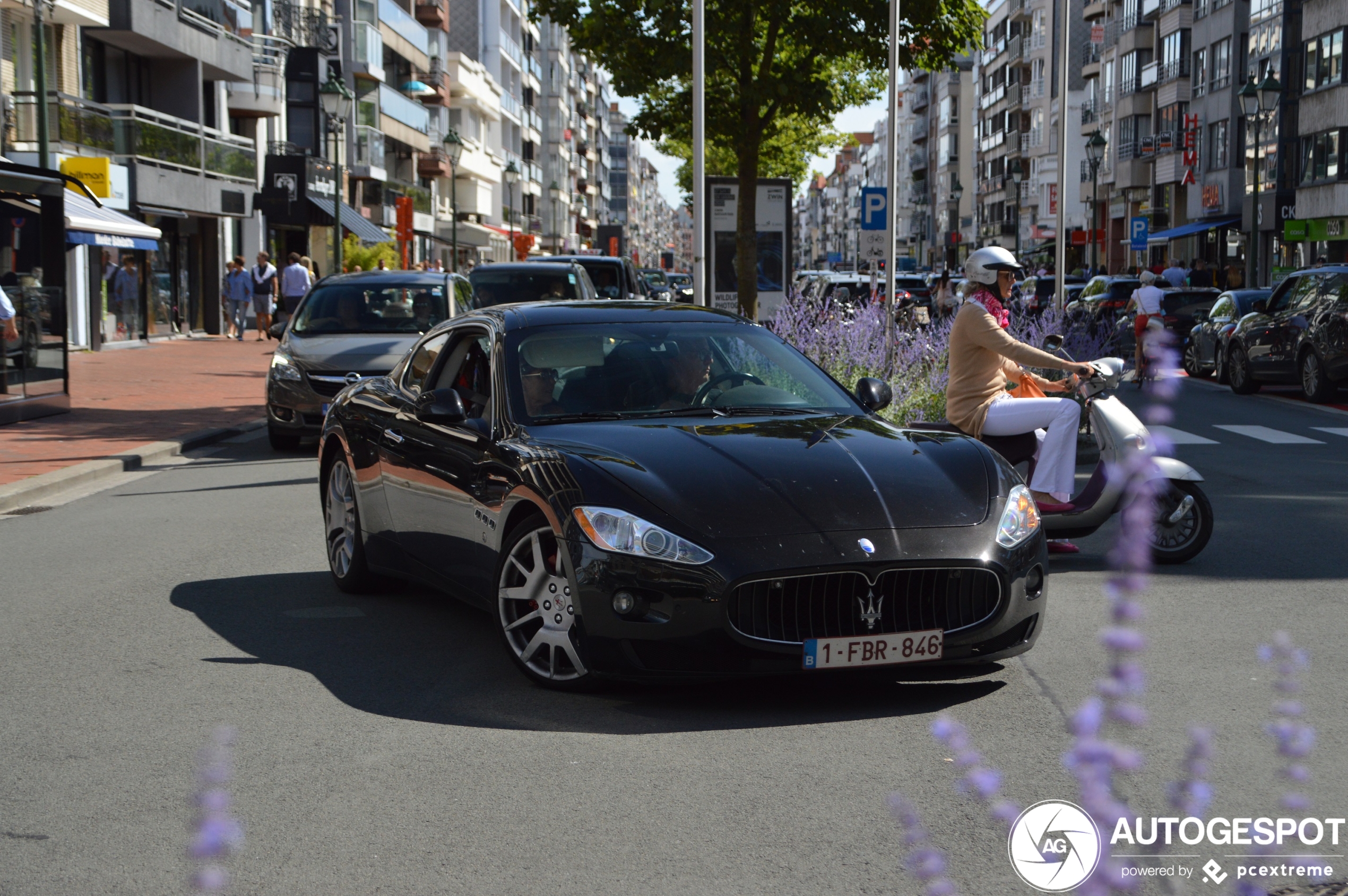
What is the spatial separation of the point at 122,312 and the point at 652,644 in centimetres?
3303

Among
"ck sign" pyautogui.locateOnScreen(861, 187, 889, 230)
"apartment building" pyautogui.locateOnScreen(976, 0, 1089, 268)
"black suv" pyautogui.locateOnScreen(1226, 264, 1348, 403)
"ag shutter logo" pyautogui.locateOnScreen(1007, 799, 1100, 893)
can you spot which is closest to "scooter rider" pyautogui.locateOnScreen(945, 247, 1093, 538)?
"ag shutter logo" pyautogui.locateOnScreen(1007, 799, 1100, 893)

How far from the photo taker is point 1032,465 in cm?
872

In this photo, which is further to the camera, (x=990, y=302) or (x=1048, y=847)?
(x=990, y=302)

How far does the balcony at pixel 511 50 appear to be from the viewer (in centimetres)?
9769

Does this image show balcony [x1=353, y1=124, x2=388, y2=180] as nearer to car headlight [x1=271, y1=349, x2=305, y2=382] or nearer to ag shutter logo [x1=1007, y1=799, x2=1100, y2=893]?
car headlight [x1=271, y1=349, x2=305, y2=382]

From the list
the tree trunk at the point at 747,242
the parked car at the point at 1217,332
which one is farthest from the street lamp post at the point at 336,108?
the parked car at the point at 1217,332

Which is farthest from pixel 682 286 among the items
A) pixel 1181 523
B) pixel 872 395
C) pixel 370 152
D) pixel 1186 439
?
pixel 872 395

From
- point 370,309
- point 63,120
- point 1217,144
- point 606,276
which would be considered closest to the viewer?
point 370,309

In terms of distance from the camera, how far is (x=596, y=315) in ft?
24.2

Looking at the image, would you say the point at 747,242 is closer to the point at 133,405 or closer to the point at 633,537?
the point at 133,405

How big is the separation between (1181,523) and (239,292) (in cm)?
3288

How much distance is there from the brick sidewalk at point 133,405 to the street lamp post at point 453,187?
16.5 m

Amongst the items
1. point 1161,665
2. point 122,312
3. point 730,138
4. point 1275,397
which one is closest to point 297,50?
point 122,312

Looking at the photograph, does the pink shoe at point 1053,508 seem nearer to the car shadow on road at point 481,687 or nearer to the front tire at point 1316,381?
the car shadow on road at point 481,687
